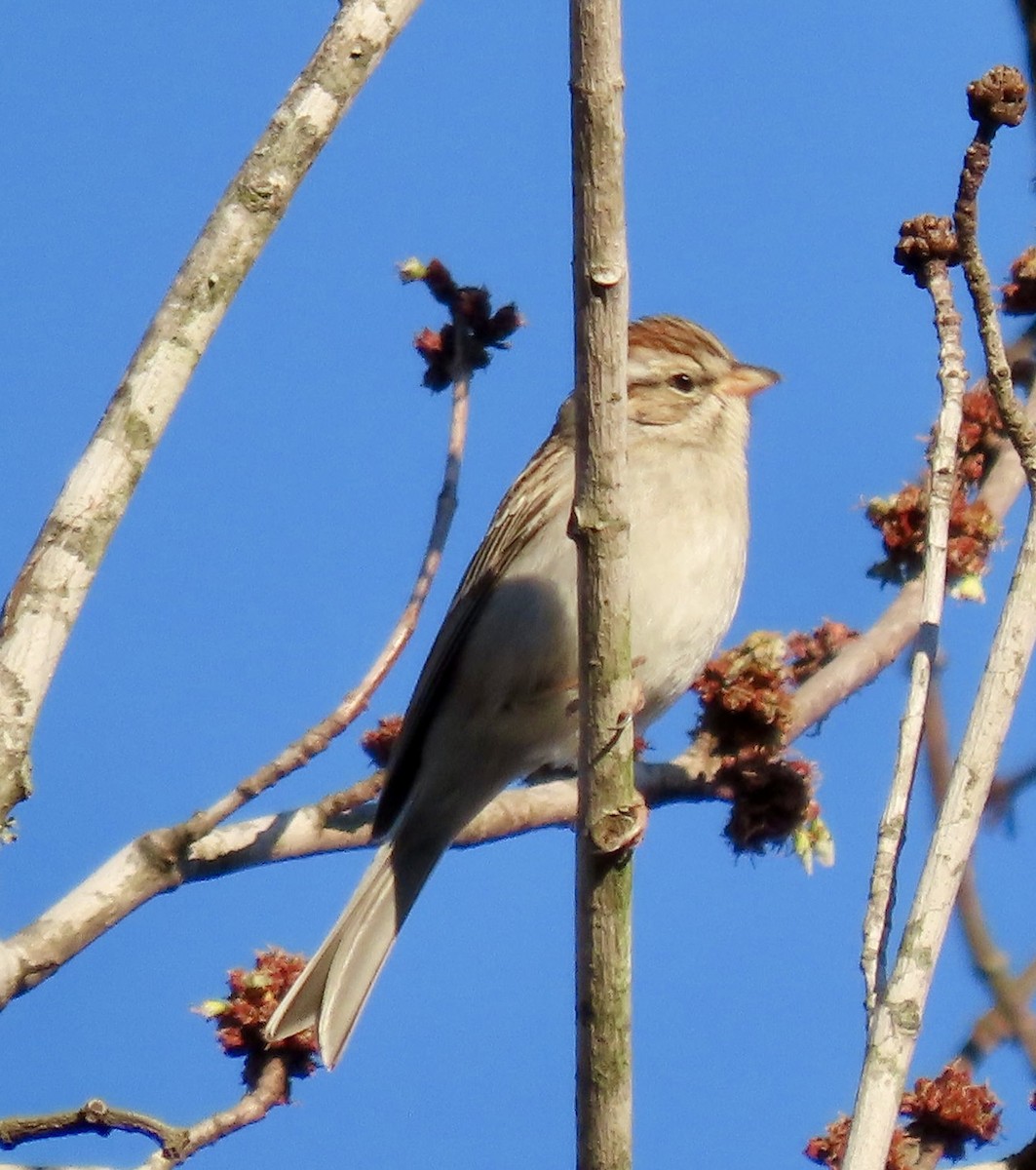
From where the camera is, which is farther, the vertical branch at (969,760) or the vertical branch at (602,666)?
the vertical branch at (602,666)

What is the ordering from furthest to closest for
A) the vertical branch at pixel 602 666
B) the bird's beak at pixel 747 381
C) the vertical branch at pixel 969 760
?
the bird's beak at pixel 747 381
the vertical branch at pixel 602 666
the vertical branch at pixel 969 760

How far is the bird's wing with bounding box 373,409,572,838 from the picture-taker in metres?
4.93

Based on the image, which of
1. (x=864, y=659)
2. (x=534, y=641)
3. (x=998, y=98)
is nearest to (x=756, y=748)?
(x=864, y=659)

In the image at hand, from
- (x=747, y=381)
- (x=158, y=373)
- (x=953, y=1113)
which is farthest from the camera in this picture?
(x=747, y=381)

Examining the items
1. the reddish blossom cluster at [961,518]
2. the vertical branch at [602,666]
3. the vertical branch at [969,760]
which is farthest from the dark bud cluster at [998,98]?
the reddish blossom cluster at [961,518]

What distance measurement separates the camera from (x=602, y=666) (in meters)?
3.13

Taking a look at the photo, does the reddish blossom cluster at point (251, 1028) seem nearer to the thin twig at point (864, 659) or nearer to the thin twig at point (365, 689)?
the thin twig at point (365, 689)

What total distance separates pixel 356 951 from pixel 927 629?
203 centimetres

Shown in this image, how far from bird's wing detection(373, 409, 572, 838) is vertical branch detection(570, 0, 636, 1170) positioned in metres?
1.74

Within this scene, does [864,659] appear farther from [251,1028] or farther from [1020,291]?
[251,1028]

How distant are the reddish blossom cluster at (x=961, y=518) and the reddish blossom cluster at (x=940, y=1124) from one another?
166 cm

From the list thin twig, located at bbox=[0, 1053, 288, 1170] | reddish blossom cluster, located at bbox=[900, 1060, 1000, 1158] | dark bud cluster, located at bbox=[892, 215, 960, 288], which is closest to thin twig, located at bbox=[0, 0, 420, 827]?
thin twig, located at bbox=[0, 1053, 288, 1170]

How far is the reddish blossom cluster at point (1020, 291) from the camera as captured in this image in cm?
494

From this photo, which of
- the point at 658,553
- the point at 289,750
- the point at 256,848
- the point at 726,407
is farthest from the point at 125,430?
the point at 726,407
